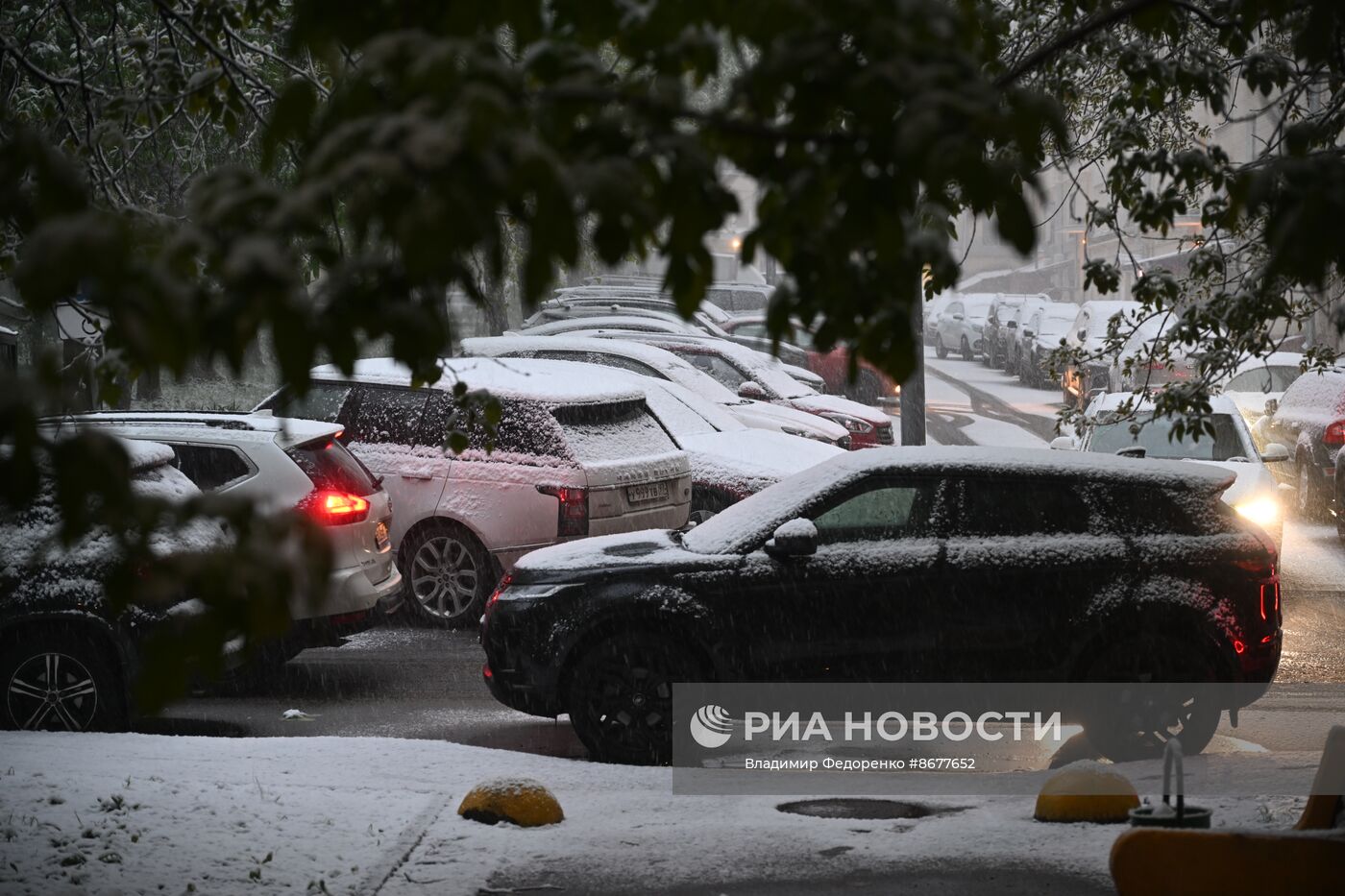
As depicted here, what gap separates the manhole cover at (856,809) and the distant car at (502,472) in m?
4.44

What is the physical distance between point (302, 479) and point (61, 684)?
1964 millimetres

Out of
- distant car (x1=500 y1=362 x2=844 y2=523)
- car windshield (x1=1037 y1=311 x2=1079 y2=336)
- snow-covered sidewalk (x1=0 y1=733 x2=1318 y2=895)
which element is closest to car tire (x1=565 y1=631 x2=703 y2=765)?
snow-covered sidewalk (x1=0 y1=733 x2=1318 y2=895)

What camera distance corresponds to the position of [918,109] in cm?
276

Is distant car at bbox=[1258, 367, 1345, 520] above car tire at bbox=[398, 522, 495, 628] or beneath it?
above

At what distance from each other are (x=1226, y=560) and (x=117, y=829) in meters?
5.54

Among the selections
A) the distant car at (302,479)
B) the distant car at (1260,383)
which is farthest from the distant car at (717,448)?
the distant car at (1260,383)

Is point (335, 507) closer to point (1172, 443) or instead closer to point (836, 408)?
point (1172, 443)

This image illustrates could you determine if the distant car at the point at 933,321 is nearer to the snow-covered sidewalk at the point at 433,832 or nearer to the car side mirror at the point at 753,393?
the car side mirror at the point at 753,393

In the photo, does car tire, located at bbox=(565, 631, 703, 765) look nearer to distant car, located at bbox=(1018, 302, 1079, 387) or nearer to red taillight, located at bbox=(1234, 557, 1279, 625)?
red taillight, located at bbox=(1234, 557, 1279, 625)

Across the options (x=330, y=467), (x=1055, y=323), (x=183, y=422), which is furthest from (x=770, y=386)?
(x=1055, y=323)

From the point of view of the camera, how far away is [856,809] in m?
7.20

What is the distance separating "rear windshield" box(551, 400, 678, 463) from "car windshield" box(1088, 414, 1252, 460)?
4281 mm

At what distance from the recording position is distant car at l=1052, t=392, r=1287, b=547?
1323 centimetres

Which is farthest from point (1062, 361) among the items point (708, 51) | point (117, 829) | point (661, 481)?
point (708, 51)
